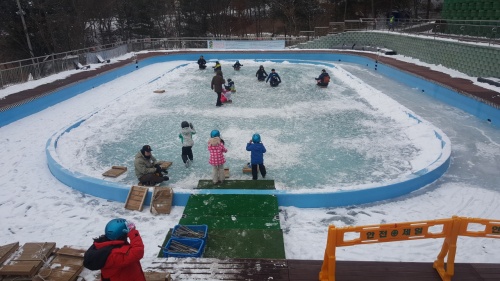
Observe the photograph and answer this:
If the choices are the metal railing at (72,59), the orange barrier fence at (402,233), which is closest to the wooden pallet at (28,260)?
the orange barrier fence at (402,233)

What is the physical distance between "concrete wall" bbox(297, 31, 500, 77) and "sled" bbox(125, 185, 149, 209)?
15.1 m

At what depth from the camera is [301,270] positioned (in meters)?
4.48

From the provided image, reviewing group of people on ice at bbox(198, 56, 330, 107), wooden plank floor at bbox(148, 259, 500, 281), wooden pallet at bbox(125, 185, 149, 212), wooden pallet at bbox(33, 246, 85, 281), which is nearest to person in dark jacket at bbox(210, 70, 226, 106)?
group of people on ice at bbox(198, 56, 330, 107)

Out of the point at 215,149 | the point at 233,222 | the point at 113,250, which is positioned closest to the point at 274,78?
the point at 215,149

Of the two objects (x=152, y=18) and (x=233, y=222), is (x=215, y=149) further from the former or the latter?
(x=152, y=18)

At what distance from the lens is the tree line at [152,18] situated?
32.4 meters

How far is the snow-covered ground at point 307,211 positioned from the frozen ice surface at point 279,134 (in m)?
0.71

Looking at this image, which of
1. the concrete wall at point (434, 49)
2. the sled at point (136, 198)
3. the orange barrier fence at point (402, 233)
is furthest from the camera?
the concrete wall at point (434, 49)

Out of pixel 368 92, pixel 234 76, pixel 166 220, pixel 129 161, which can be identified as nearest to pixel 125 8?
pixel 234 76

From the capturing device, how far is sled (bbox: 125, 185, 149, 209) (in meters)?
6.68

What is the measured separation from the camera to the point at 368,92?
1527 cm

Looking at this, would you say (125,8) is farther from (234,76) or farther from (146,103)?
(146,103)

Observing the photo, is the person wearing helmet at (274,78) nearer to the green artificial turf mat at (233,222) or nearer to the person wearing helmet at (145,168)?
the person wearing helmet at (145,168)

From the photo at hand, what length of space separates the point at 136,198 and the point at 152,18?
1854 inches
